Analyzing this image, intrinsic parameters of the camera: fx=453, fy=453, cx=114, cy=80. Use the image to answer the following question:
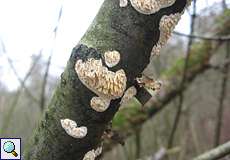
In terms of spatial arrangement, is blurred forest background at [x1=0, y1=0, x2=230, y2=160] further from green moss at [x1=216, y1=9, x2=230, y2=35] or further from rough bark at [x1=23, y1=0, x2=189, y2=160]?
rough bark at [x1=23, y1=0, x2=189, y2=160]

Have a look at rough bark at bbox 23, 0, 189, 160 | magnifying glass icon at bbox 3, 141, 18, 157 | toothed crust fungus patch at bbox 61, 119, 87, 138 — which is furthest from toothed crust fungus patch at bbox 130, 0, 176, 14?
magnifying glass icon at bbox 3, 141, 18, 157

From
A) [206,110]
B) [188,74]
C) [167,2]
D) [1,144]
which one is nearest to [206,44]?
[188,74]

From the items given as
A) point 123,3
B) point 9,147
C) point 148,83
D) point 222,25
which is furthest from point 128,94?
point 222,25

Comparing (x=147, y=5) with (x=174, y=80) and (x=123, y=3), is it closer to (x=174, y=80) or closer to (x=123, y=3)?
(x=123, y=3)

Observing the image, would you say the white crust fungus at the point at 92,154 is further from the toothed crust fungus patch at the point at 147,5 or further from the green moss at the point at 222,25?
the green moss at the point at 222,25

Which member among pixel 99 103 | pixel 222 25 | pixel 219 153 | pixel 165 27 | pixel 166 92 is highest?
pixel 165 27

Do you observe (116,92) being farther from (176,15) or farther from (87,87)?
(176,15)

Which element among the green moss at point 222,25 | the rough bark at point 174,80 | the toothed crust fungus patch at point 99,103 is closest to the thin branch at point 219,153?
the toothed crust fungus patch at point 99,103
